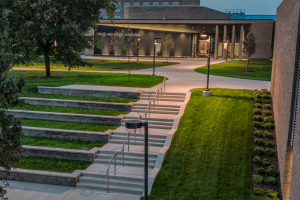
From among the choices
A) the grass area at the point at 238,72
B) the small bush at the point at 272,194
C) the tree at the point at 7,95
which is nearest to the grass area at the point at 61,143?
the tree at the point at 7,95

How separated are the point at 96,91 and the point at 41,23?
313 inches

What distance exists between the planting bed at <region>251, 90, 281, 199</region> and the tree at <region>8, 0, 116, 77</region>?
51.3 ft

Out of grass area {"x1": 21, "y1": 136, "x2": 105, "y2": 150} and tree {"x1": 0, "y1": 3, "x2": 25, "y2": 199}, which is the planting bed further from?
tree {"x1": 0, "y1": 3, "x2": 25, "y2": 199}

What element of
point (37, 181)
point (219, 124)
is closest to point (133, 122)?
point (37, 181)

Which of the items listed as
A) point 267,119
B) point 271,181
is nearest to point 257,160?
point 271,181

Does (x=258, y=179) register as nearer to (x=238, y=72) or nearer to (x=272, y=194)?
(x=272, y=194)

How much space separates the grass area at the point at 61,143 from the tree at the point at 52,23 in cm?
1138

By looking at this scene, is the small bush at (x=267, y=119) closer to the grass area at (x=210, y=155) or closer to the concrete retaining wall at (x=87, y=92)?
the grass area at (x=210, y=155)

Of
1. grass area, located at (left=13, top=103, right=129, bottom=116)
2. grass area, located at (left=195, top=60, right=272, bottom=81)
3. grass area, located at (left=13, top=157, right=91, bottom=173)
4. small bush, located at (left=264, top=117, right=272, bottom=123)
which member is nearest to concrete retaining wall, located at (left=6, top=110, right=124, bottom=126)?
grass area, located at (left=13, top=103, right=129, bottom=116)

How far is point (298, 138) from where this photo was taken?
25.7 ft

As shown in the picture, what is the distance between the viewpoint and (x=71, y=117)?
1769 centimetres

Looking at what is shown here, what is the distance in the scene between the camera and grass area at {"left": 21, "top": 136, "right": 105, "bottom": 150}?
14909 millimetres

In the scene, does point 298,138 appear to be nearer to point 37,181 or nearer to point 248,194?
point 248,194

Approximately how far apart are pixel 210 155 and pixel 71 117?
327 inches
